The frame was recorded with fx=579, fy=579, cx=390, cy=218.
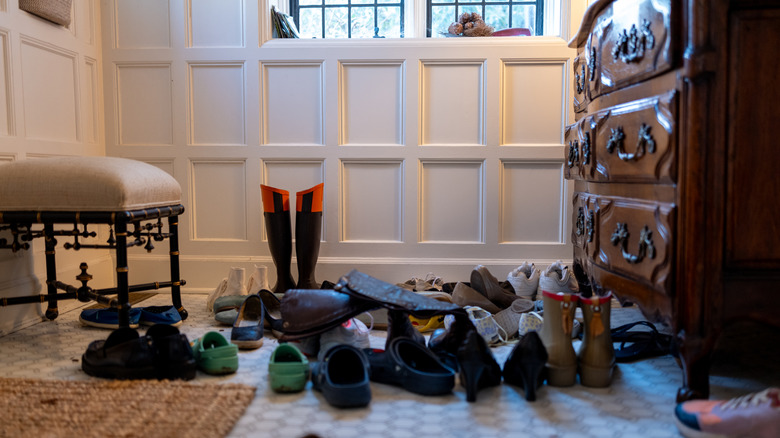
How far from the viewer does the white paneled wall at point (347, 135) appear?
2863 mm

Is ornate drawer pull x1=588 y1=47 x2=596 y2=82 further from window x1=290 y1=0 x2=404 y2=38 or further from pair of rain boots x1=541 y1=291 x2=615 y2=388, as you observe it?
window x1=290 y1=0 x2=404 y2=38

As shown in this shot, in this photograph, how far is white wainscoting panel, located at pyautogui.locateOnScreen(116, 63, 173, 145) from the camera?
2.91 m

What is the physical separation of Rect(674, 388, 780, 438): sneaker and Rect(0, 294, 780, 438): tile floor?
76 millimetres

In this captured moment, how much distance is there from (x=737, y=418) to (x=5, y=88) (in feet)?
8.46

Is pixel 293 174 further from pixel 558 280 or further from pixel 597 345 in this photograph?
pixel 597 345

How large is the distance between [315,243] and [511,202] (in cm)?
100

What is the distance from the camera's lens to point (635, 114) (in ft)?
4.92

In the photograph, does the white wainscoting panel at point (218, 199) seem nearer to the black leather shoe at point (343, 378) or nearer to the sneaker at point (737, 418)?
the black leather shoe at point (343, 378)

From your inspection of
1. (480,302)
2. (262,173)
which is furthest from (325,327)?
(262,173)

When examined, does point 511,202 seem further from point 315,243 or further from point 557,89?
point 315,243

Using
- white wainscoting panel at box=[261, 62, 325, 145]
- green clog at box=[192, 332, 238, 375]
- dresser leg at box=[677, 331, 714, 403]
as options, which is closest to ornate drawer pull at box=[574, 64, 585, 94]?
dresser leg at box=[677, 331, 714, 403]

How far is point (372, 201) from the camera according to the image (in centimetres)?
293

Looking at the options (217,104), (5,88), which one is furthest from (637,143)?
(5,88)

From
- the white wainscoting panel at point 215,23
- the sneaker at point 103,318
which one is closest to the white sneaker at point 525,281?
the sneaker at point 103,318
